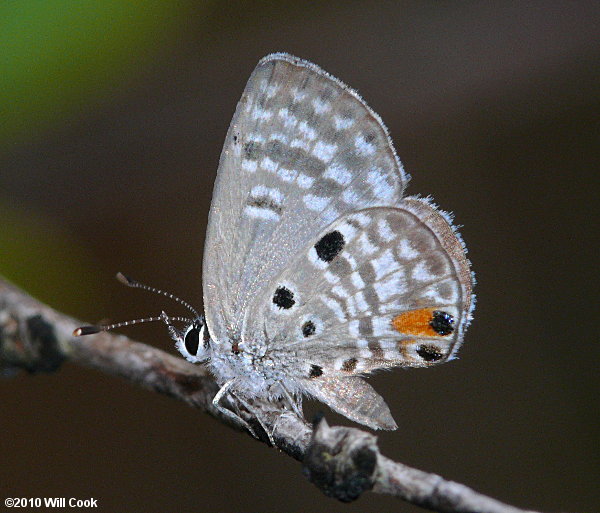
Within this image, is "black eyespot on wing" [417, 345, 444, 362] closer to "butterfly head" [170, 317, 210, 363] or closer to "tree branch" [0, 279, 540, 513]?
"tree branch" [0, 279, 540, 513]

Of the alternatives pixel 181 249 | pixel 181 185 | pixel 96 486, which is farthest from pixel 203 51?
pixel 96 486

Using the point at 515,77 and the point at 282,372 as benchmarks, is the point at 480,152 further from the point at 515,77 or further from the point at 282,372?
the point at 282,372

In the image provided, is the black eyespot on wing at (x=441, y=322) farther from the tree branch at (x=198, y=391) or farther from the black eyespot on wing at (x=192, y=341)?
the black eyespot on wing at (x=192, y=341)

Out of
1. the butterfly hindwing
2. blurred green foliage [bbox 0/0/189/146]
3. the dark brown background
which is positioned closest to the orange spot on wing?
the butterfly hindwing

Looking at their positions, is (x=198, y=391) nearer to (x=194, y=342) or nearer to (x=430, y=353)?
(x=194, y=342)

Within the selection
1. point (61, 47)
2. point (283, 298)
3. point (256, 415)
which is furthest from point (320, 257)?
point (61, 47)
